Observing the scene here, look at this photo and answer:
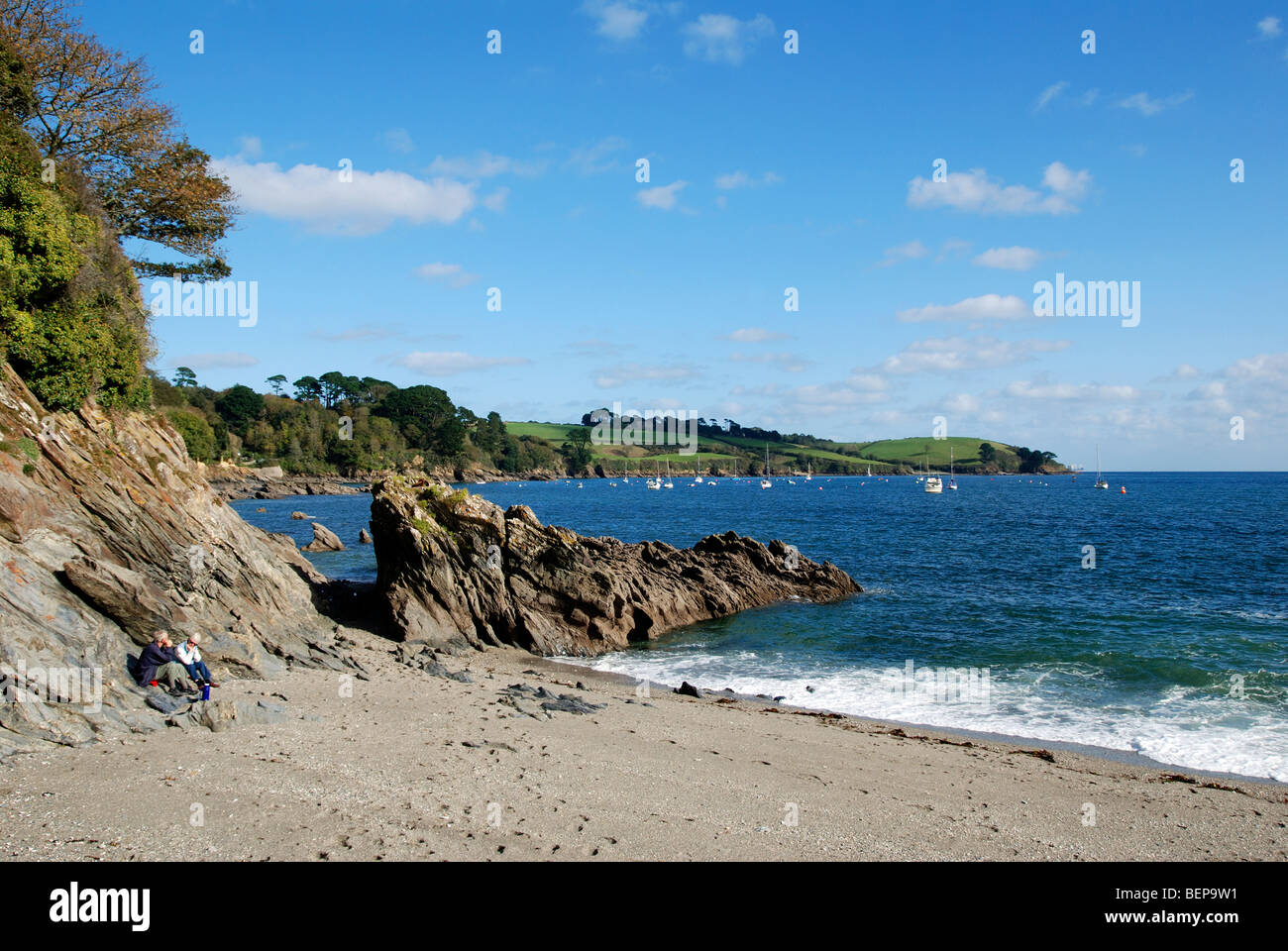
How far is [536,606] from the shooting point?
2770 centimetres

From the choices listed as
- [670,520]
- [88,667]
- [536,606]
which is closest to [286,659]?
[88,667]

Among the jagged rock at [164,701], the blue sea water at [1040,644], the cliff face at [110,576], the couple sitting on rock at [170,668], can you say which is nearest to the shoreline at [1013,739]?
the blue sea water at [1040,644]

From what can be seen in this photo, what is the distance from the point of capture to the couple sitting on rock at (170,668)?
1439 cm

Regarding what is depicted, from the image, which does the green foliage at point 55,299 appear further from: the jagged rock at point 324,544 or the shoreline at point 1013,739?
the jagged rock at point 324,544

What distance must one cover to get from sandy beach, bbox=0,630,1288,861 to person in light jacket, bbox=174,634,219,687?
803 mm

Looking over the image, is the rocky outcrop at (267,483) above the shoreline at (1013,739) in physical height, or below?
above

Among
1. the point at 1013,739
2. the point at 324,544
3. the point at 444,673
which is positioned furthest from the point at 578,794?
the point at 324,544

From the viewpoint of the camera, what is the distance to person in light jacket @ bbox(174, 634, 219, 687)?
14.9 m

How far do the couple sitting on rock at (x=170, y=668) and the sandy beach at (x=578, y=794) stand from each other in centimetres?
88

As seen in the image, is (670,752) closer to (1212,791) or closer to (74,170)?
(1212,791)

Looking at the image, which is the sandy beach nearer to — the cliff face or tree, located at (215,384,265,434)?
the cliff face

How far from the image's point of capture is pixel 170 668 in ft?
47.8

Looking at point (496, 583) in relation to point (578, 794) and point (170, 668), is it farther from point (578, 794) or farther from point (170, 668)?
point (578, 794)

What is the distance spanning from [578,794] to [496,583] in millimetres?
16799
